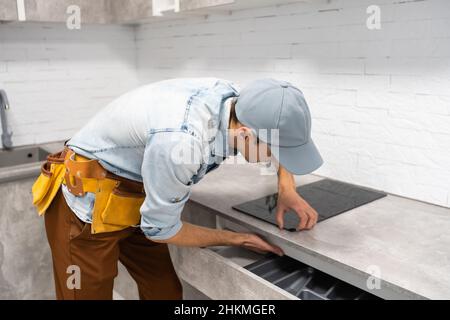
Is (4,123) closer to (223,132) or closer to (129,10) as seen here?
(129,10)

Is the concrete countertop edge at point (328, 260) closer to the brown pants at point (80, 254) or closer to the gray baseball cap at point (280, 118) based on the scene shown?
the gray baseball cap at point (280, 118)

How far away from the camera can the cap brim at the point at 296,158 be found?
3.46 feet

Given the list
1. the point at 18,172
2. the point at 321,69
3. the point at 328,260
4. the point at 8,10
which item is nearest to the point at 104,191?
the point at 328,260

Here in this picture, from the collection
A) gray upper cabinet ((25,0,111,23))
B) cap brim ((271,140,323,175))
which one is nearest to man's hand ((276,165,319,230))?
cap brim ((271,140,323,175))

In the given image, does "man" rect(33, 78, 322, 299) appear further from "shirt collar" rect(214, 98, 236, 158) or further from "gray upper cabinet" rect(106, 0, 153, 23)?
"gray upper cabinet" rect(106, 0, 153, 23)

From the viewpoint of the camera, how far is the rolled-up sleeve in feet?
3.25

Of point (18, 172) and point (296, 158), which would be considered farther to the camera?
point (18, 172)

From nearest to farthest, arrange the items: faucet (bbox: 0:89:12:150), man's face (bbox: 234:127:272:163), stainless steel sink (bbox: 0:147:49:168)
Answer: man's face (bbox: 234:127:272:163)
faucet (bbox: 0:89:12:150)
stainless steel sink (bbox: 0:147:49:168)

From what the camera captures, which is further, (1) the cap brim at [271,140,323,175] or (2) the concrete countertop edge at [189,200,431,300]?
(1) the cap brim at [271,140,323,175]

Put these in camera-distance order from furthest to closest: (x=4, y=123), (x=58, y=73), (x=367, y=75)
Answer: (x=58, y=73) → (x=4, y=123) → (x=367, y=75)

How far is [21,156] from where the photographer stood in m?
2.25

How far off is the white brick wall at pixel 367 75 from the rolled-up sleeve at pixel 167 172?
2.61 feet

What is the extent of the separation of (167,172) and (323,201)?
2.20 ft

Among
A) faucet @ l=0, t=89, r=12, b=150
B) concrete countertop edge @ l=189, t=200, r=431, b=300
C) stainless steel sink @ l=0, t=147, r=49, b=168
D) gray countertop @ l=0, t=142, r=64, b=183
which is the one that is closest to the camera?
concrete countertop edge @ l=189, t=200, r=431, b=300
